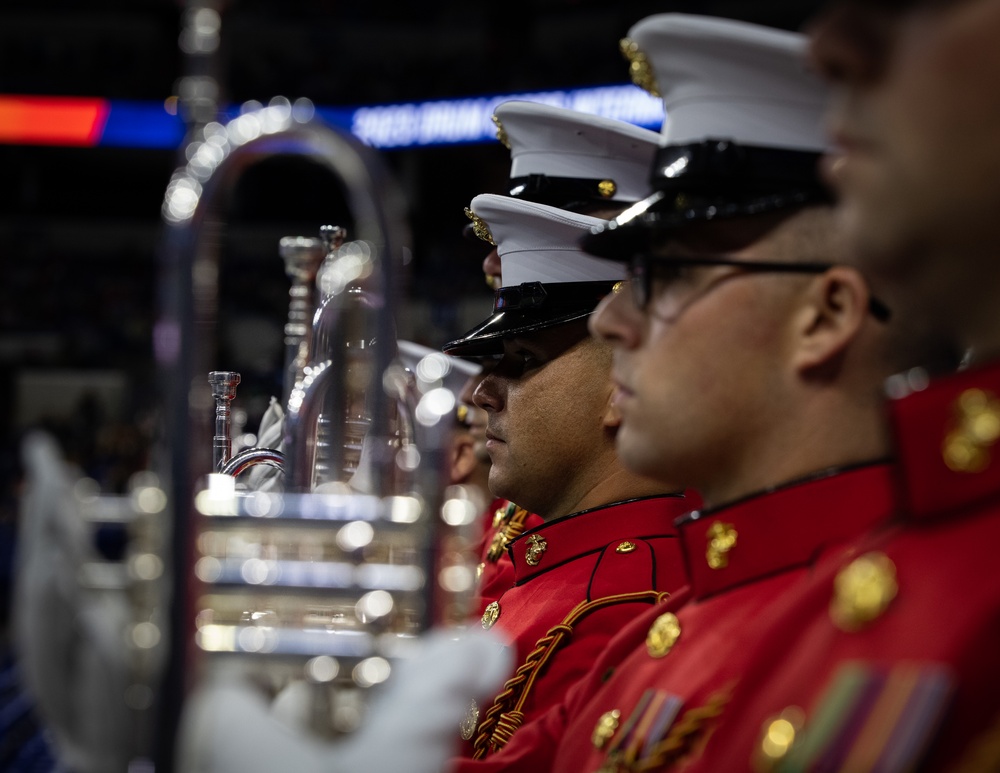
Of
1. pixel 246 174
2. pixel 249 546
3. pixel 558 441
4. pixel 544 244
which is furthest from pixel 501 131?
pixel 246 174

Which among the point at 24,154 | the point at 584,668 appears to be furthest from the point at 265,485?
the point at 24,154

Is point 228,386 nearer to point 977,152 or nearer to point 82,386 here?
→ point 977,152

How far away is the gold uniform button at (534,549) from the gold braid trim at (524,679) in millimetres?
238

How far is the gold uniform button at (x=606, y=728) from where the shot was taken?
4.74ft

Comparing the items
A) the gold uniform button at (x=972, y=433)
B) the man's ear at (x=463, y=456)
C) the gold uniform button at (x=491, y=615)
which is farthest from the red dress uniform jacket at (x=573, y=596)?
the man's ear at (x=463, y=456)

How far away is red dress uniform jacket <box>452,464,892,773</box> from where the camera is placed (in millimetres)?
1313

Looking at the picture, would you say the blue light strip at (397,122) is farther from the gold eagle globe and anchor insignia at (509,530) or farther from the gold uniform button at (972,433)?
the gold uniform button at (972,433)

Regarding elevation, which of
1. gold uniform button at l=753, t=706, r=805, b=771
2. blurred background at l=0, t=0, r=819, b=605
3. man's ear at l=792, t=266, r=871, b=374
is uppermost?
blurred background at l=0, t=0, r=819, b=605

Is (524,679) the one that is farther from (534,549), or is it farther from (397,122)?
(397,122)

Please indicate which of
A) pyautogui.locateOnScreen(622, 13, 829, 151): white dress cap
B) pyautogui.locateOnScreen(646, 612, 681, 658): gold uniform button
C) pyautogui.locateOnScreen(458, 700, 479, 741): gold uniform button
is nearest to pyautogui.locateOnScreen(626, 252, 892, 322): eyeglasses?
pyautogui.locateOnScreen(622, 13, 829, 151): white dress cap

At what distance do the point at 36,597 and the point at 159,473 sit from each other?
0.15 m

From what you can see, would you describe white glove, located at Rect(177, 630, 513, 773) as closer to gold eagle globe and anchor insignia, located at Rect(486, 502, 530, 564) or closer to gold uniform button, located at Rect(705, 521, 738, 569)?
gold uniform button, located at Rect(705, 521, 738, 569)

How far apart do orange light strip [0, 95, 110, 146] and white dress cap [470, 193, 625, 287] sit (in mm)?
14264

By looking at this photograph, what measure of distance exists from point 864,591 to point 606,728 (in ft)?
1.58
